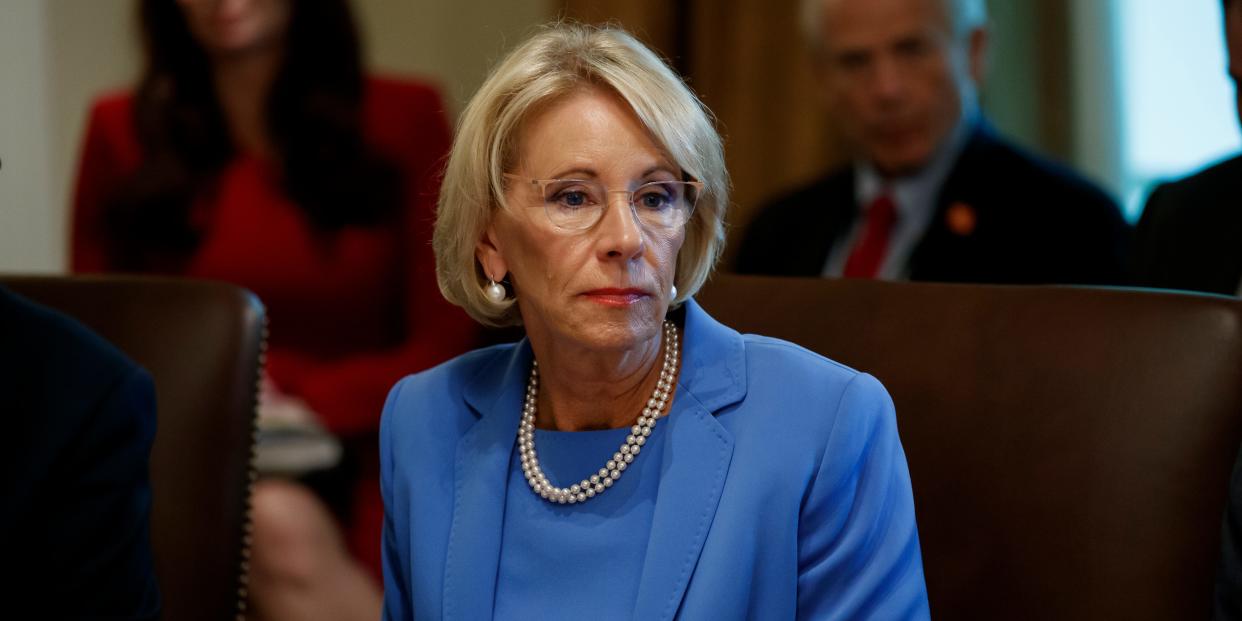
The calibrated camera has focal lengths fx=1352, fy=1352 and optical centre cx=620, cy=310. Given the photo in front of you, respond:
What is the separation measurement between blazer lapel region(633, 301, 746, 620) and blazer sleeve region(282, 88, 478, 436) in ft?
3.49

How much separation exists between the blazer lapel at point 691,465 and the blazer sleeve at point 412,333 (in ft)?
3.49

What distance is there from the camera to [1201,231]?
206 centimetres

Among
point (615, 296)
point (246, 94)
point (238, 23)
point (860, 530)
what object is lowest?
point (860, 530)

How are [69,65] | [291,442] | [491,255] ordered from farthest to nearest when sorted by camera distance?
[69,65]
[291,442]
[491,255]

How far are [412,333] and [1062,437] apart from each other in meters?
1.40

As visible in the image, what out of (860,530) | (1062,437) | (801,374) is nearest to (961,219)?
(1062,437)

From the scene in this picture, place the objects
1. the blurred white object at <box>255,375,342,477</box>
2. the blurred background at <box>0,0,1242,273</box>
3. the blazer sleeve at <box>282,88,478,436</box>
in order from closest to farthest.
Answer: the blurred white object at <box>255,375,342,477</box> < the blazer sleeve at <box>282,88,478,436</box> < the blurred background at <box>0,0,1242,273</box>

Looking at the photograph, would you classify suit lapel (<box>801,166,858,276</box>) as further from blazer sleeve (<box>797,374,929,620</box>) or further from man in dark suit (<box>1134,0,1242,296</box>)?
blazer sleeve (<box>797,374,929,620</box>)

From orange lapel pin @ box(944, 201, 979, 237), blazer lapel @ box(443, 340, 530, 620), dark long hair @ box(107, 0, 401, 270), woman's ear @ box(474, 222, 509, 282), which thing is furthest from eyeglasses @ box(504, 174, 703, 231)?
orange lapel pin @ box(944, 201, 979, 237)

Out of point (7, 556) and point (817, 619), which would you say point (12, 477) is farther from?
point (817, 619)

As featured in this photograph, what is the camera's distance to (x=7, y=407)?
145 cm

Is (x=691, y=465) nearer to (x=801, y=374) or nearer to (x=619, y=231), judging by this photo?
(x=801, y=374)

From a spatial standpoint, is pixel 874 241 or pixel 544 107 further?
pixel 874 241

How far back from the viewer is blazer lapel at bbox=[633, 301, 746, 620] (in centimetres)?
135
